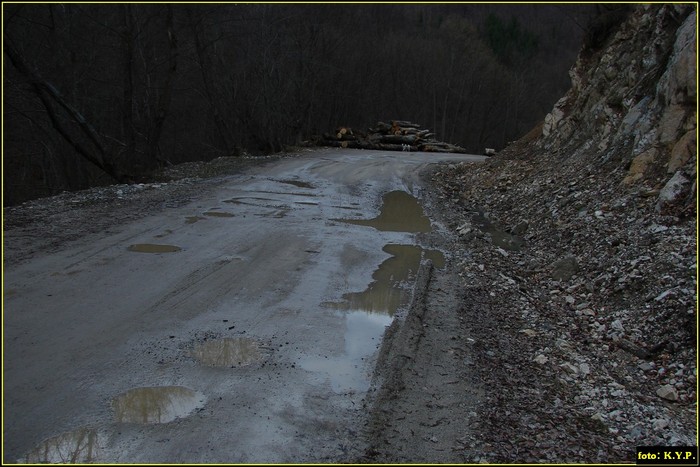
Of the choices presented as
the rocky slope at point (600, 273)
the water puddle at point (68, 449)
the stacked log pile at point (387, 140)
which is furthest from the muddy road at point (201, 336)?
the stacked log pile at point (387, 140)

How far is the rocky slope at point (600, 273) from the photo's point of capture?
4176 mm

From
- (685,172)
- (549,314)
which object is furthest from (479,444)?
(685,172)

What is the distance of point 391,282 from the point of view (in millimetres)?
7133

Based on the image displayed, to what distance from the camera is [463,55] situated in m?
51.4

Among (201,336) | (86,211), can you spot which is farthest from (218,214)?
(201,336)

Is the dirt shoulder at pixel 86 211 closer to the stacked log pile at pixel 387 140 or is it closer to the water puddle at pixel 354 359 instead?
the water puddle at pixel 354 359

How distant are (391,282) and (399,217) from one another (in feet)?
13.2

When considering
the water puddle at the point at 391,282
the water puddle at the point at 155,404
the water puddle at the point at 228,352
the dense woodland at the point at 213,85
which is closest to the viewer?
the water puddle at the point at 155,404

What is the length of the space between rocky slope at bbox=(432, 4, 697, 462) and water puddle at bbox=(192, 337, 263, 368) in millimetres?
2022

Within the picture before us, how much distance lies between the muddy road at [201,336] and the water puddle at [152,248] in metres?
0.05

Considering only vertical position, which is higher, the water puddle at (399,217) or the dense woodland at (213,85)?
the dense woodland at (213,85)

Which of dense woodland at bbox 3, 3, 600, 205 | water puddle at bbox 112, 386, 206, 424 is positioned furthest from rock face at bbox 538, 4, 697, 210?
water puddle at bbox 112, 386, 206, 424

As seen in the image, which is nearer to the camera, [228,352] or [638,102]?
[228,352]

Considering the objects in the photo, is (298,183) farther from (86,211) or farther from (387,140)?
(387,140)
